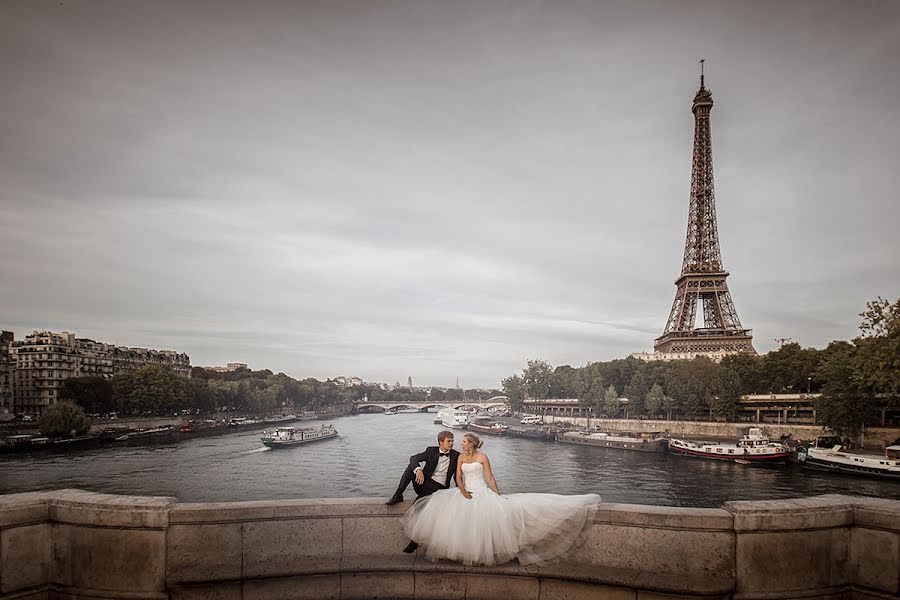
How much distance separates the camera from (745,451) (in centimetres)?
5509

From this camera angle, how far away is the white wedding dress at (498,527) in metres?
6.11

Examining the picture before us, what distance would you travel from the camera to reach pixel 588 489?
137 ft

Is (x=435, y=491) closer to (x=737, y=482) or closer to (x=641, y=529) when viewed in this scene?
(x=641, y=529)

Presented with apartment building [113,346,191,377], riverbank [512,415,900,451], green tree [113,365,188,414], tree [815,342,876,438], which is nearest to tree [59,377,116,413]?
green tree [113,365,188,414]

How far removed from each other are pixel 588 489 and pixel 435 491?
37.9 meters

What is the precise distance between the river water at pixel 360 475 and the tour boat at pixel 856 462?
Answer: 0.67 metres

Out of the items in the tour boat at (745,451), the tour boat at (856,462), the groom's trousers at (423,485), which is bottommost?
the tour boat at (745,451)

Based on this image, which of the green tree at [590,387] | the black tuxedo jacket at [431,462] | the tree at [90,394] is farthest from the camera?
the green tree at [590,387]

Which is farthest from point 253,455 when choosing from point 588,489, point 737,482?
point 737,482

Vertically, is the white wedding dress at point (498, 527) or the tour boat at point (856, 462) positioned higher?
the white wedding dress at point (498, 527)

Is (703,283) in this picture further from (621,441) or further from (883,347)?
(883,347)

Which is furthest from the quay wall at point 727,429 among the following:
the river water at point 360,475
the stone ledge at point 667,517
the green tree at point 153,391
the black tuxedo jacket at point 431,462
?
the green tree at point 153,391

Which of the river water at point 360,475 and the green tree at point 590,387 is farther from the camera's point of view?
the green tree at point 590,387

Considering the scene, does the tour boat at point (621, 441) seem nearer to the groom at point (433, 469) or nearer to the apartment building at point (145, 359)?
the groom at point (433, 469)
